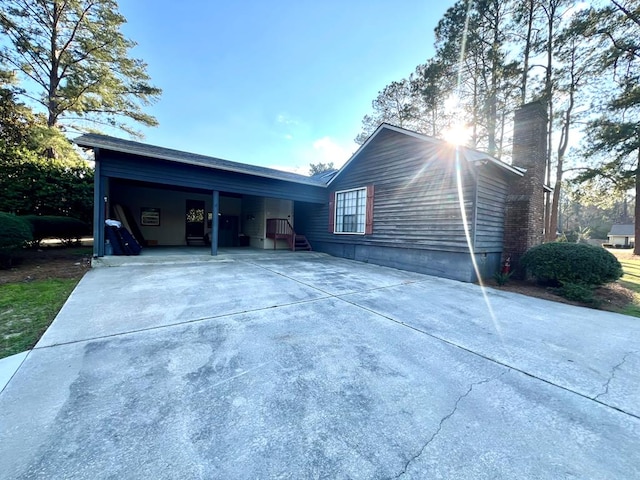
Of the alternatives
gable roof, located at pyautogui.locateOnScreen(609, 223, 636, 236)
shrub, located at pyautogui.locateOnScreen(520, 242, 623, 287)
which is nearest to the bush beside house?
shrub, located at pyautogui.locateOnScreen(520, 242, 623, 287)

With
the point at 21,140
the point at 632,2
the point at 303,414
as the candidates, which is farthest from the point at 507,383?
the point at 21,140

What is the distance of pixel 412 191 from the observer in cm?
818

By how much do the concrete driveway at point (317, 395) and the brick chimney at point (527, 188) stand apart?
3.96m

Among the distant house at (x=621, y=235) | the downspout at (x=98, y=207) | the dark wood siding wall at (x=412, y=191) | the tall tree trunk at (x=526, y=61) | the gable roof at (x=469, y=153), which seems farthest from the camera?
the distant house at (x=621, y=235)

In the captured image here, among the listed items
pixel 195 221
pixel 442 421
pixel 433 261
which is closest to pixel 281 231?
pixel 195 221

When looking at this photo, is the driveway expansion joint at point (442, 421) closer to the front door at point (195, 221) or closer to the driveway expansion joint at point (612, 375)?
the driveway expansion joint at point (612, 375)

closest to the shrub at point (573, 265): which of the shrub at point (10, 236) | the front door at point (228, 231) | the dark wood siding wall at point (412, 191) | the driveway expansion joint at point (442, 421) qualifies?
the dark wood siding wall at point (412, 191)

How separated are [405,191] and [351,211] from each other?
2.61 metres

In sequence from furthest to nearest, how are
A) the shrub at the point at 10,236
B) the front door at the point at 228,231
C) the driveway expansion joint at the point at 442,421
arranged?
the front door at the point at 228,231 → the shrub at the point at 10,236 → the driveway expansion joint at the point at 442,421

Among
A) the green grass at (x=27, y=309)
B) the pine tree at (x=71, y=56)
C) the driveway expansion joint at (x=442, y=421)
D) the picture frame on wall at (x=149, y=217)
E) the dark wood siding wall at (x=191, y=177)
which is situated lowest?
the driveway expansion joint at (x=442, y=421)

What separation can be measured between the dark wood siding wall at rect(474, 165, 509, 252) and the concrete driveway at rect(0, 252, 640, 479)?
323 cm

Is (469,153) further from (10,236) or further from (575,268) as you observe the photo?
(10,236)

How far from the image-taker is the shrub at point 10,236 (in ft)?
19.1

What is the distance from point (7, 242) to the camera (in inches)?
231
